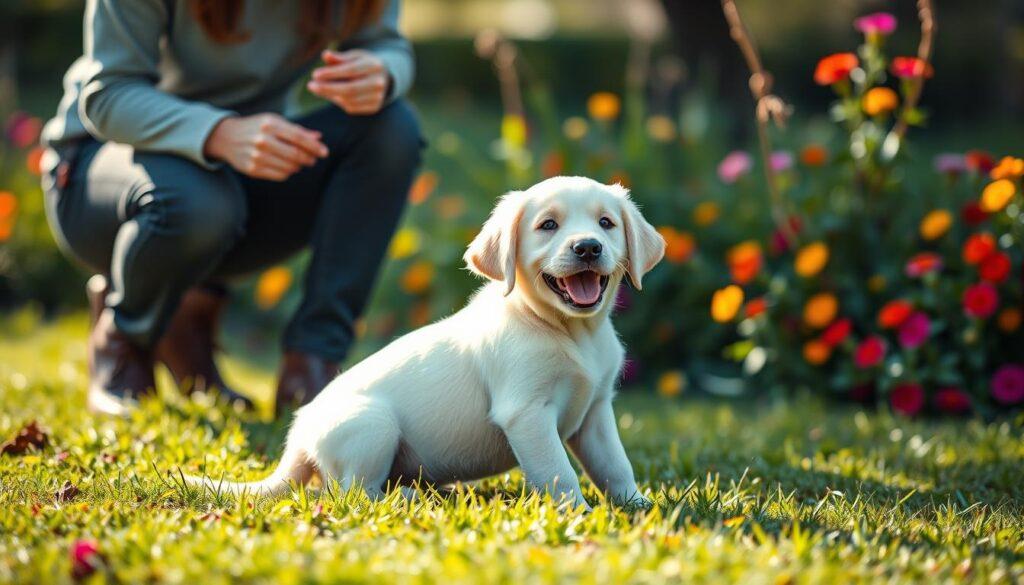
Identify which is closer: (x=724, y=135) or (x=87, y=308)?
(x=87, y=308)

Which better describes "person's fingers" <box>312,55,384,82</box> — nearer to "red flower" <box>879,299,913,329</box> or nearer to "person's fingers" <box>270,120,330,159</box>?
"person's fingers" <box>270,120,330,159</box>

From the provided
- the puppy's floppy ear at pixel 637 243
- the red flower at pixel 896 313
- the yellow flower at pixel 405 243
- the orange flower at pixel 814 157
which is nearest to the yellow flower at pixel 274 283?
the yellow flower at pixel 405 243

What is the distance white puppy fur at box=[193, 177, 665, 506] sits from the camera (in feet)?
8.41

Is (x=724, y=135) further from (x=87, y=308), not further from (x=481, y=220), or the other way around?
(x=87, y=308)

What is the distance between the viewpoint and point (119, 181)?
11.5 ft

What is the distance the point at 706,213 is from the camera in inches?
197

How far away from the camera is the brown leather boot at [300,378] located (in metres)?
3.60

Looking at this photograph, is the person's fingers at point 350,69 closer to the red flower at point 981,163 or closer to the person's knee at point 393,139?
the person's knee at point 393,139

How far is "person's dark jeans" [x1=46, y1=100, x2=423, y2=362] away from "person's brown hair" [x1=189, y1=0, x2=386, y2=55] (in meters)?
0.26

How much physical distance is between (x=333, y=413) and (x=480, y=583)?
878mm

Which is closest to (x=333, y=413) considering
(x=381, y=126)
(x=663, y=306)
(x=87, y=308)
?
(x=381, y=126)

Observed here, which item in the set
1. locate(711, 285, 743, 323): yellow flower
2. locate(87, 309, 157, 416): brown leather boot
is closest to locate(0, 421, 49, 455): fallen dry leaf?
locate(87, 309, 157, 416): brown leather boot

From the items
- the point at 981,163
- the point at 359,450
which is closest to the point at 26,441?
the point at 359,450

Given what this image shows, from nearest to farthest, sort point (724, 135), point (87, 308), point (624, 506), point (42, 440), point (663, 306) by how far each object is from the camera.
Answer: point (624, 506), point (42, 440), point (663, 306), point (87, 308), point (724, 135)
